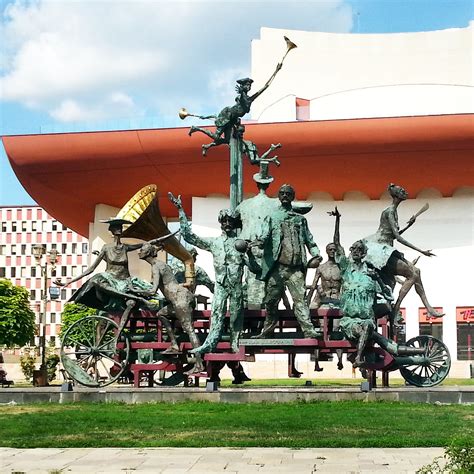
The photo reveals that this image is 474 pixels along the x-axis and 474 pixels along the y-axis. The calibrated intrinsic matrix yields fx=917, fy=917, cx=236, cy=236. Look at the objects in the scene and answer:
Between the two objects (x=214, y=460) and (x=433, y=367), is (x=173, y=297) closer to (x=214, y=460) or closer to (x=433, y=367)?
(x=433, y=367)

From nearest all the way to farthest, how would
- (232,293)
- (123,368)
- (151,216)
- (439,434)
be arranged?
(439,434) → (232,293) → (123,368) → (151,216)

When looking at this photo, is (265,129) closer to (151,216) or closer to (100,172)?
(100,172)

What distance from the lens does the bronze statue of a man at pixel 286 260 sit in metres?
13.2

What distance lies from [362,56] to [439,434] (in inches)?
1635

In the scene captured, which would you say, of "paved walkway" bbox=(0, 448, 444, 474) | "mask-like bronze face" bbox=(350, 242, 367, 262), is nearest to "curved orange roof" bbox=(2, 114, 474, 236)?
"mask-like bronze face" bbox=(350, 242, 367, 262)

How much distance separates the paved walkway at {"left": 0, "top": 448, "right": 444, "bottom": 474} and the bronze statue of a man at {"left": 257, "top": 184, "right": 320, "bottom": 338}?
5565mm

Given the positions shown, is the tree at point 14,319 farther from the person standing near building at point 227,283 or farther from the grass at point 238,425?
the grass at point 238,425

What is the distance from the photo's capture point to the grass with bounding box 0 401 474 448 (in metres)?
8.30

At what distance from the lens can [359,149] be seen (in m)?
39.8

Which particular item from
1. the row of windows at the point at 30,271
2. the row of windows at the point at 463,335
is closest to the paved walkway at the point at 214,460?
→ the row of windows at the point at 463,335

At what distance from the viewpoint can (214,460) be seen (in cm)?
723

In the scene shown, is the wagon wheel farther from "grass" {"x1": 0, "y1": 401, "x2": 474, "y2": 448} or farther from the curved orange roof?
the curved orange roof

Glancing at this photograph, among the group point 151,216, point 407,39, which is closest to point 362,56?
point 407,39

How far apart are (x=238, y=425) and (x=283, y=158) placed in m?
31.4
